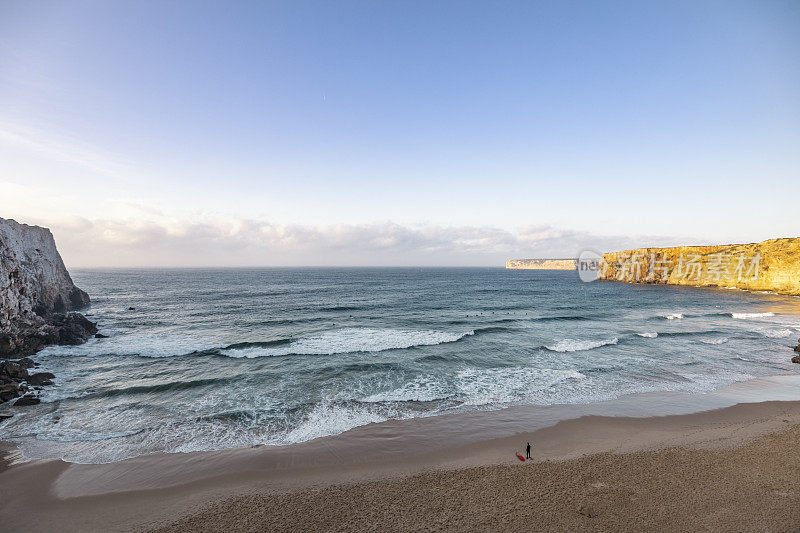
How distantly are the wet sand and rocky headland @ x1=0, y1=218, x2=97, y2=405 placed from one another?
1168cm

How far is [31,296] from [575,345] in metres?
52.1

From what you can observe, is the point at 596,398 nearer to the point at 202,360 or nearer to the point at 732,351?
the point at 732,351

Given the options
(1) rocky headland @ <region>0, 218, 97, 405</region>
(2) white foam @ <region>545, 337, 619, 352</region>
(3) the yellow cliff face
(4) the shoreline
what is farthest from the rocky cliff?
(3) the yellow cliff face

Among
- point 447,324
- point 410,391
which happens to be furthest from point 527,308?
point 410,391

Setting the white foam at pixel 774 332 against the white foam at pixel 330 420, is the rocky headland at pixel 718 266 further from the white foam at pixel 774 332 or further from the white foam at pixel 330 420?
the white foam at pixel 330 420

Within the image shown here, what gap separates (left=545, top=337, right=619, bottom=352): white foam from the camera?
27.2 metres

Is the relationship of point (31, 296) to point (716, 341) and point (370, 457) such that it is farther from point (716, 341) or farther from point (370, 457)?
point (716, 341)

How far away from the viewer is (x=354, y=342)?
95.0 ft

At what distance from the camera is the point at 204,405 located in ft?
56.0

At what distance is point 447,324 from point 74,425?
3069 centimetres

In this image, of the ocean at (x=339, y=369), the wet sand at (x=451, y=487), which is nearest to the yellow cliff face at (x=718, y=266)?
the ocean at (x=339, y=369)

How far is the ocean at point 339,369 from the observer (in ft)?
48.8

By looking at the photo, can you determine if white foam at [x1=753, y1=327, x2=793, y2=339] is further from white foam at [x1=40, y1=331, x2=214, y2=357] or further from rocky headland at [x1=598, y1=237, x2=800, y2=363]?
white foam at [x1=40, y1=331, x2=214, y2=357]

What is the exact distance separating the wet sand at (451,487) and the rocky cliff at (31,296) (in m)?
21.2
